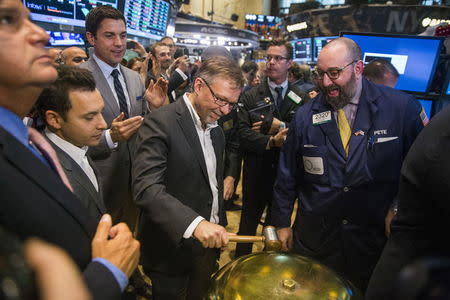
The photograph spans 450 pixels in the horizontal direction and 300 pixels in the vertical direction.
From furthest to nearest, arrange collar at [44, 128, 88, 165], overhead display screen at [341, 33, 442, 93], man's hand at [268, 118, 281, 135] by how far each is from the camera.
Answer: overhead display screen at [341, 33, 442, 93] → man's hand at [268, 118, 281, 135] → collar at [44, 128, 88, 165]

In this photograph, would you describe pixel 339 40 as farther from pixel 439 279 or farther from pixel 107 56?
pixel 439 279

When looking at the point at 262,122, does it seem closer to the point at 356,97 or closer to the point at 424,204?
the point at 356,97

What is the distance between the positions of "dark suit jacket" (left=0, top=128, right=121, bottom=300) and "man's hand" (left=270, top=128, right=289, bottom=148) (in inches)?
76.2

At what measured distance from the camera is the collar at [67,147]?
4.91 ft

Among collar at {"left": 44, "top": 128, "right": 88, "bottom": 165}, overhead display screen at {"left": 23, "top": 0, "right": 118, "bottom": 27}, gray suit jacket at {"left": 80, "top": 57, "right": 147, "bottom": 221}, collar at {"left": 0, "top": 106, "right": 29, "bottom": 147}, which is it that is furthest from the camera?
overhead display screen at {"left": 23, "top": 0, "right": 118, "bottom": 27}

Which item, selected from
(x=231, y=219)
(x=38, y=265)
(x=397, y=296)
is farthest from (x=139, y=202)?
(x=231, y=219)

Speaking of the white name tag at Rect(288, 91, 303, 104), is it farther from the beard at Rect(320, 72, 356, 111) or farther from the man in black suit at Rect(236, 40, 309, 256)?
the beard at Rect(320, 72, 356, 111)

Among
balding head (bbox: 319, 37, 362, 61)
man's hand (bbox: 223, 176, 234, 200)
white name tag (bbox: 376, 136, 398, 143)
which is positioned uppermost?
balding head (bbox: 319, 37, 362, 61)

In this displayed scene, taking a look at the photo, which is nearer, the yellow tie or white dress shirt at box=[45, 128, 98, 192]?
white dress shirt at box=[45, 128, 98, 192]

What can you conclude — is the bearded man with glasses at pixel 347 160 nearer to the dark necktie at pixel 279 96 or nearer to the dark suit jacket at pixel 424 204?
the dark suit jacket at pixel 424 204

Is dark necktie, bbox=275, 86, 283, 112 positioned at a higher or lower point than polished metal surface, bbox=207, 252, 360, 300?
higher

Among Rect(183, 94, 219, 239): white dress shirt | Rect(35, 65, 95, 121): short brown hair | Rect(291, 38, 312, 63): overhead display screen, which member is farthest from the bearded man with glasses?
Rect(291, 38, 312, 63): overhead display screen

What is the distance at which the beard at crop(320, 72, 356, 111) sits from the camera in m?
1.90

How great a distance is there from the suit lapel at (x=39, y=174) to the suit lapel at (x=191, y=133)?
87 cm
